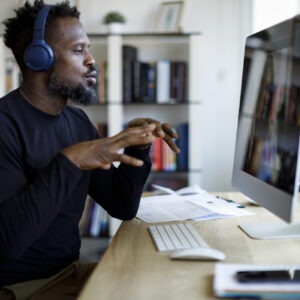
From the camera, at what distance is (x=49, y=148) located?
4.53 ft

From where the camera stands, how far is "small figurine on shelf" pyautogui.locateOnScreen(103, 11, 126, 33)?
2.93m

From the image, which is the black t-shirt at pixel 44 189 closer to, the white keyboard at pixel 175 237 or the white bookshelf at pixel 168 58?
the white keyboard at pixel 175 237

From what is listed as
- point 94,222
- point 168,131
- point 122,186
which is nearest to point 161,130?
point 168,131

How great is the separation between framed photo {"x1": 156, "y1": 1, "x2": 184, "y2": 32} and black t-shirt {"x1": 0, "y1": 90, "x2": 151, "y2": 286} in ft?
4.98

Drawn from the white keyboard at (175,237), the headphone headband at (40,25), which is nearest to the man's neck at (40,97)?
the headphone headband at (40,25)

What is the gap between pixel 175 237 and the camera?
118cm

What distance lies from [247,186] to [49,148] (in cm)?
60

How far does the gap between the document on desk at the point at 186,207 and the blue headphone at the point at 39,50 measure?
1.84 ft

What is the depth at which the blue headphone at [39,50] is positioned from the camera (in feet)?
4.41

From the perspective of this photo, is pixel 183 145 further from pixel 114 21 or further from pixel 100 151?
pixel 100 151

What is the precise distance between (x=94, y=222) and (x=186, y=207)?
148 centimetres

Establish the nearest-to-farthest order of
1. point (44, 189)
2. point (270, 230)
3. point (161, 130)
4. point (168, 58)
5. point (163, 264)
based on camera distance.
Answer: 1. point (163, 264)
2. point (44, 189)
3. point (270, 230)
4. point (161, 130)
5. point (168, 58)

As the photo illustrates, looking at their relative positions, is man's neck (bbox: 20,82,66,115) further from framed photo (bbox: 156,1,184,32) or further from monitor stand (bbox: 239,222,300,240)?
framed photo (bbox: 156,1,184,32)

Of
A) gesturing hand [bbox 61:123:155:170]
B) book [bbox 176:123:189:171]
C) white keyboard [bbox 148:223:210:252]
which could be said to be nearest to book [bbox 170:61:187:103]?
book [bbox 176:123:189:171]
